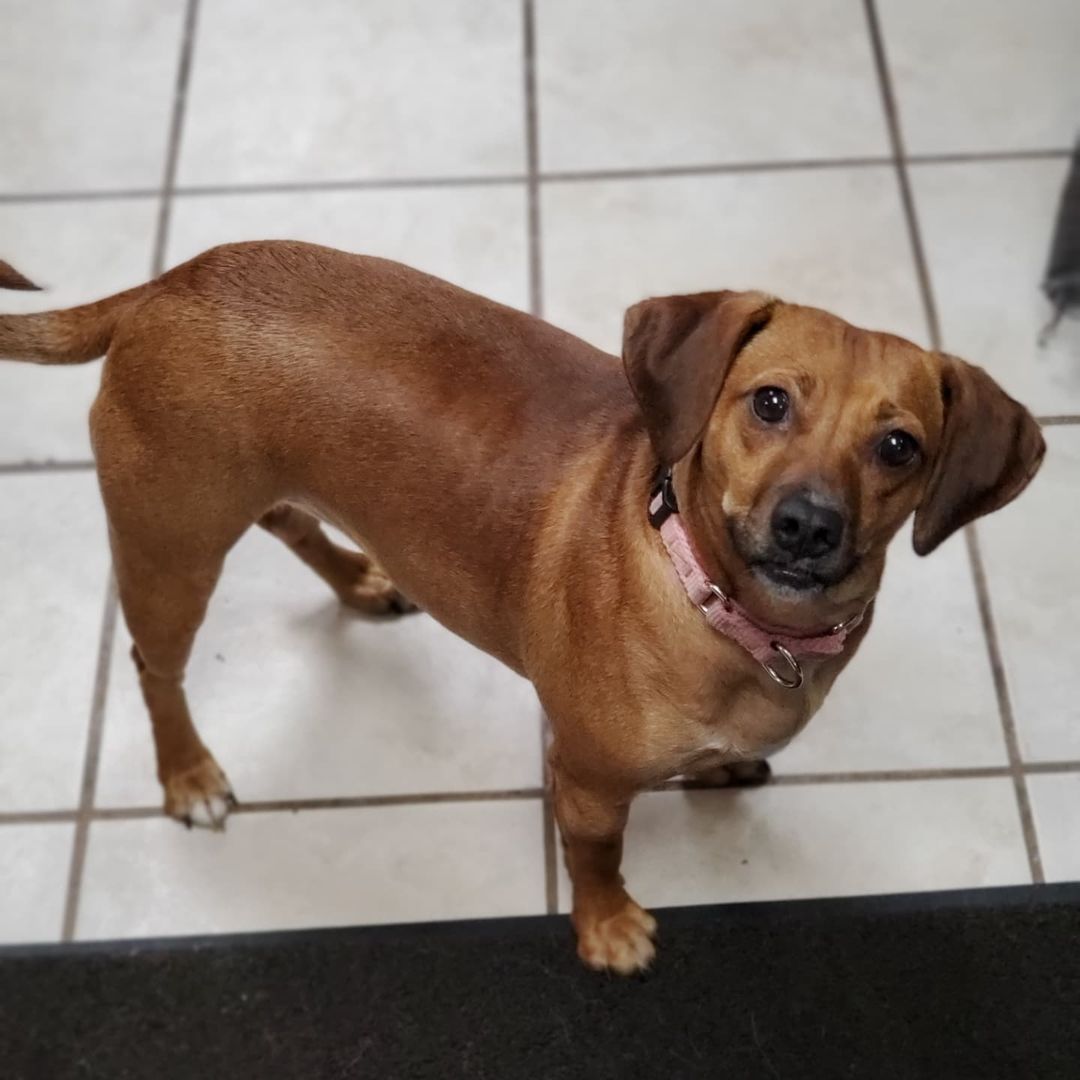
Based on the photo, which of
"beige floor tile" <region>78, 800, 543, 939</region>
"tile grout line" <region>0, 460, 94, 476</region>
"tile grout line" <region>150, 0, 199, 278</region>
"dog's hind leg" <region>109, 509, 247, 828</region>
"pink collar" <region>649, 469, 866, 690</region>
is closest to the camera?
"pink collar" <region>649, 469, 866, 690</region>

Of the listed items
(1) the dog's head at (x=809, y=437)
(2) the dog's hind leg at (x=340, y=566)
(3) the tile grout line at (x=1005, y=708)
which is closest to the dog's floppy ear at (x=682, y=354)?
(1) the dog's head at (x=809, y=437)

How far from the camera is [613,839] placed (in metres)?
1.79

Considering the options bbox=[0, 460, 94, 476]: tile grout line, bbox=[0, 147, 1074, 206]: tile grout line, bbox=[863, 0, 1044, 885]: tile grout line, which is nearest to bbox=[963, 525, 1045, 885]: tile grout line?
bbox=[863, 0, 1044, 885]: tile grout line

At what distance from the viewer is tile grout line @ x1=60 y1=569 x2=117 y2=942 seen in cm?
201

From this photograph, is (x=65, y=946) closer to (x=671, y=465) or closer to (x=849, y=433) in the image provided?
(x=671, y=465)

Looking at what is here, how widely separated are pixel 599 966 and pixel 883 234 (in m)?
1.46

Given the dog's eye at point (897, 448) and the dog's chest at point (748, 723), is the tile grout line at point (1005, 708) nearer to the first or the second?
the dog's chest at point (748, 723)

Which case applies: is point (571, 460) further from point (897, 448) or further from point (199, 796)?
point (199, 796)

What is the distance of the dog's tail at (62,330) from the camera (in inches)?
64.0

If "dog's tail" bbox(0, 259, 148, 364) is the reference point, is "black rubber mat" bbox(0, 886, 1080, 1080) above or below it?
below

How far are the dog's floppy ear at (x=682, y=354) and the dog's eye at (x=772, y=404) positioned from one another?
5 cm

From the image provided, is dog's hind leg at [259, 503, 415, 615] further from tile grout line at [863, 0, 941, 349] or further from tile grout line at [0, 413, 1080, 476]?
tile grout line at [863, 0, 941, 349]

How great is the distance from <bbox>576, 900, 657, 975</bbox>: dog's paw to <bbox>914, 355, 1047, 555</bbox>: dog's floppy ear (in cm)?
76

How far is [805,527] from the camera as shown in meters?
1.34
